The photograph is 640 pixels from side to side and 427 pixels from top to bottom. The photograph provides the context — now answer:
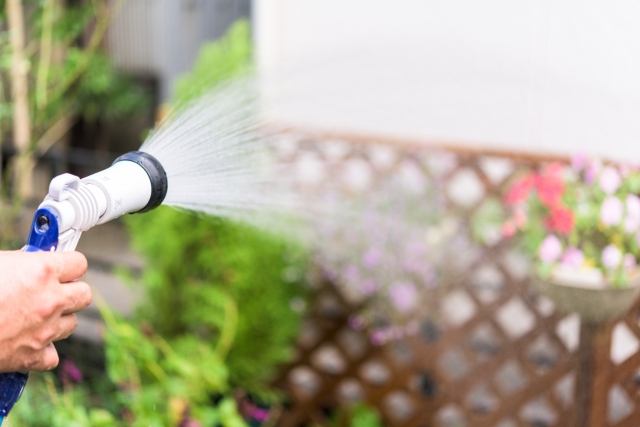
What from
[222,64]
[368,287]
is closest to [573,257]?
[368,287]

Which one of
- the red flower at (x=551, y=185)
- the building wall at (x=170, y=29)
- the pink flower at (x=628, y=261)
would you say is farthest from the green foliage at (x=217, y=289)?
the building wall at (x=170, y=29)

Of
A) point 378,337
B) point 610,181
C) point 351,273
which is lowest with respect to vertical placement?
point 378,337

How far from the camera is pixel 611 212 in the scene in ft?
6.92

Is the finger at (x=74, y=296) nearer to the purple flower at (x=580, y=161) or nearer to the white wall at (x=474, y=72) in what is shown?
the white wall at (x=474, y=72)

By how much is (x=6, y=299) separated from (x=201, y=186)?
1.07 feet

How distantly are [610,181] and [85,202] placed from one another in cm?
181

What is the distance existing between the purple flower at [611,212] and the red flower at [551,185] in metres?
0.15

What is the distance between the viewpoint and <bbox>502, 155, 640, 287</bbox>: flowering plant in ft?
6.92

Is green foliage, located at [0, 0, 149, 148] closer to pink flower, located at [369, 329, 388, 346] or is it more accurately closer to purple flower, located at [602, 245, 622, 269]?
pink flower, located at [369, 329, 388, 346]

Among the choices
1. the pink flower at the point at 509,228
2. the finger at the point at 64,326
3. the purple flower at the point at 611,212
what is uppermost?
the finger at the point at 64,326

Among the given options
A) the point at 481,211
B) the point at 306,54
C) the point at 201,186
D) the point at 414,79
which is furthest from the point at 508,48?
the point at 201,186

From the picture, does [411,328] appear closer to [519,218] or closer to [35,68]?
[519,218]

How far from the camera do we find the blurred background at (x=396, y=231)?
2523 mm

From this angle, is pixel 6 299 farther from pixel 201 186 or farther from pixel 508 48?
pixel 508 48
